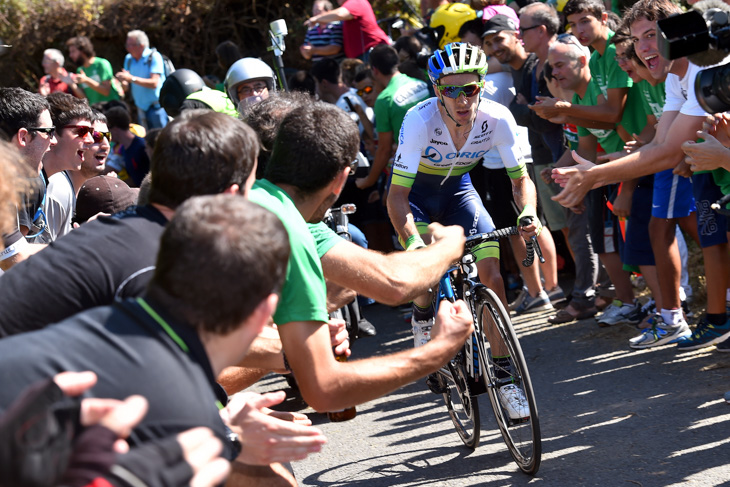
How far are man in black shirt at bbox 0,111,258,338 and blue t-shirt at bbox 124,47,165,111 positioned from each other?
31.4ft

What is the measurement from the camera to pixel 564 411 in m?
5.52

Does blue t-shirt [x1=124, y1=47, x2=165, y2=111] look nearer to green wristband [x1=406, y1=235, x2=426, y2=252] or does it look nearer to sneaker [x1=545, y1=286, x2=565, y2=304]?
sneaker [x1=545, y1=286, x2=565, y2=304]

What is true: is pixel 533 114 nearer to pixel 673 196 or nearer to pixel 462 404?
pixel 673 196

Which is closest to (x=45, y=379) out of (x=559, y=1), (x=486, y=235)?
(x=486, y=235)

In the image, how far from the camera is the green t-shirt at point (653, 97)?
6289 mm

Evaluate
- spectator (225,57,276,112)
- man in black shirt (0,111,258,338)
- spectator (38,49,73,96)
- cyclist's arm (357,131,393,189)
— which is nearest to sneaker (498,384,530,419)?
man in black shirt (0,111,258,338)

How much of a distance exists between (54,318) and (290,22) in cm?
1248

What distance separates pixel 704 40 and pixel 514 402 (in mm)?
2095

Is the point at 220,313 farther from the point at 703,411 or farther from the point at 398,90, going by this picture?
the point at 398,90

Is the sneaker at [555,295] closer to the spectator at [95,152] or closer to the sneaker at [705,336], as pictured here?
the sneaker at [705,336]

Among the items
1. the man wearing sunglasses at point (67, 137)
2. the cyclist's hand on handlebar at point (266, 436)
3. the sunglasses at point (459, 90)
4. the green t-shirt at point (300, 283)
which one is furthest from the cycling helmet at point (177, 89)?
the cyclist's hand on handlebar at point (266, 436)

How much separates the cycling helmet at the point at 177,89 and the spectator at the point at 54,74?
5.11 m

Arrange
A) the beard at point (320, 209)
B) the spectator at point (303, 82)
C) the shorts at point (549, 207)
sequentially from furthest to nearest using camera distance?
the spectator at point (303, 82) → the shorts at point (549, 207) → the beard at point (320, 209)

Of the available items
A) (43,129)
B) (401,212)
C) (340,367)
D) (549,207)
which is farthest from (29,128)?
(549,207)
